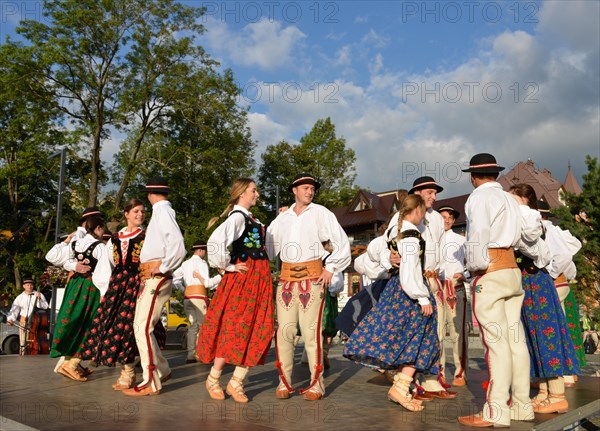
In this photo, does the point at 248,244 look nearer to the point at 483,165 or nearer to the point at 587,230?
the point at 483,165

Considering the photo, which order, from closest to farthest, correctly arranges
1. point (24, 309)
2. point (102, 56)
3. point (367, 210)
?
1. point (24, 309)
2. point (102, 56)
3. point (367, 210)

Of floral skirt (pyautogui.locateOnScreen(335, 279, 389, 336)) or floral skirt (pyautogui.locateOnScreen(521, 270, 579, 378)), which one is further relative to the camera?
floral skirt (pyautogui.locateOnScreen(335, 279, 389, 336))

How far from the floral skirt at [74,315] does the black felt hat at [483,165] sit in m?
4.94

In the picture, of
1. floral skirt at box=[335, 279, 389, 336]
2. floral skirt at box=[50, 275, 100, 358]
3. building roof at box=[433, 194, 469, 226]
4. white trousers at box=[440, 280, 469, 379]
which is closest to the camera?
floral skirt at box=[335, 279, 389, 336]

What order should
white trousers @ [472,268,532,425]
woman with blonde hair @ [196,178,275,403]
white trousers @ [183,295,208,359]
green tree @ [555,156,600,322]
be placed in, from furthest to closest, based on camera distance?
green tree @ [555,156,600,322] → white trousers @ [183,295,208,359] → woman with blonde hair @ [196,178,275,403] → white trousers @ [472,268,532,425]

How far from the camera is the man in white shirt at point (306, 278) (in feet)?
18.7

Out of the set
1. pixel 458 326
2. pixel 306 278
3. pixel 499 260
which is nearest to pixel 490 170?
pixel 499 260

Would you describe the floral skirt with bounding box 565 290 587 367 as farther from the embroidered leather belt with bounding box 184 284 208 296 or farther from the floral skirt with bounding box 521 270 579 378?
the embroidered leather belt with bounding box 184 284 208 296

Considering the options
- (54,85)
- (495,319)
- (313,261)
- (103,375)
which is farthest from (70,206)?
(495,319)

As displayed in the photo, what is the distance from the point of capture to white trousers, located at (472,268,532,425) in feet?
14.3

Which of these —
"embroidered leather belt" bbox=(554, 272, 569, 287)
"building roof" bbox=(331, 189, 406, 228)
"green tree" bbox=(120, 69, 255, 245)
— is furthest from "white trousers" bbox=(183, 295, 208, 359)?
"building roof" bbox=(331, 189, 406, 228)

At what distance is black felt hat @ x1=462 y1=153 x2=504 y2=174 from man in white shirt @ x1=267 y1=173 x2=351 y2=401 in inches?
59.4

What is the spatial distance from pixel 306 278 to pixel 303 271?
74 millimetres

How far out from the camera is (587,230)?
14039mm
